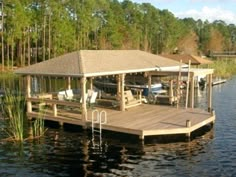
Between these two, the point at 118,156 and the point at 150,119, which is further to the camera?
the point at 150,119

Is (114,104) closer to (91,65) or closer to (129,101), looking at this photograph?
(129,101)

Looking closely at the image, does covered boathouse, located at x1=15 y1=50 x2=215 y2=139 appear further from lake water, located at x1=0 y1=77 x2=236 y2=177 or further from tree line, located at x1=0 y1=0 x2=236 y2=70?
tree line, located at x1=0 y1=0 x2=236 y2=70

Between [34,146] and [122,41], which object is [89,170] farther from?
[122,41]

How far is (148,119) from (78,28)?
176 feet

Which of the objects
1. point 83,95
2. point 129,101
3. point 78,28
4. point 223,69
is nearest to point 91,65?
point 83,95

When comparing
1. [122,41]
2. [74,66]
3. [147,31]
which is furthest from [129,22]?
[74,66]

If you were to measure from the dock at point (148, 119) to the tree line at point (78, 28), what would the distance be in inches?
1456

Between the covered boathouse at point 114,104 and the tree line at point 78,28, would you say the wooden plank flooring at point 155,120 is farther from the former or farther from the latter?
the tree line at point 78,28

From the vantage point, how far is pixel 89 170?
46.3ft

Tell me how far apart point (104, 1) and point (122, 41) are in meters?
9.37

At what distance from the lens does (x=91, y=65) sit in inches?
815

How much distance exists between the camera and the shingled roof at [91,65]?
20.0 m

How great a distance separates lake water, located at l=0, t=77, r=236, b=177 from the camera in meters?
13.9

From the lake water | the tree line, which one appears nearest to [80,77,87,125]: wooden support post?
the lake water
